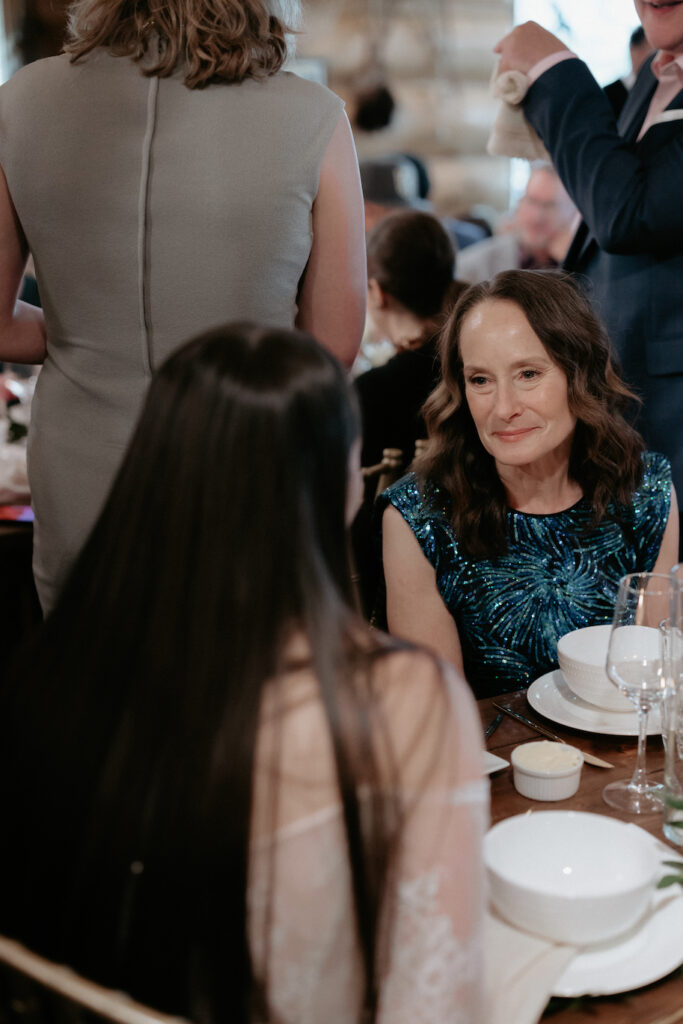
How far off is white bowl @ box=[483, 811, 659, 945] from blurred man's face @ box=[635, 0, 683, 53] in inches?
59.1

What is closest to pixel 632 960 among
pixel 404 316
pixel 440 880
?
pixel 440 880

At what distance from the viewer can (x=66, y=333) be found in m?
1.54

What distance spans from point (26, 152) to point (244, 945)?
1.09 meters

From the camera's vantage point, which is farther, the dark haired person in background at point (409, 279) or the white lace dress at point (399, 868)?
the dark haired person in background at point (409, 279)

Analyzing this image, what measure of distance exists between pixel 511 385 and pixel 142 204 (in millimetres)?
735

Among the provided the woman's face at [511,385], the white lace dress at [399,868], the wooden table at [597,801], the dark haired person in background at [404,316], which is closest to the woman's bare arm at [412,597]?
the woman's face at [511,385]

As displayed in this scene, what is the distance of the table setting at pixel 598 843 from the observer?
3.01ft

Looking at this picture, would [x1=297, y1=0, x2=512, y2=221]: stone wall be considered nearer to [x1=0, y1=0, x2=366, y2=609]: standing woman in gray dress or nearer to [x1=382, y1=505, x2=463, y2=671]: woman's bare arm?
[x1=382, y1=505, x2=463, y2=671]: woman's bare arm

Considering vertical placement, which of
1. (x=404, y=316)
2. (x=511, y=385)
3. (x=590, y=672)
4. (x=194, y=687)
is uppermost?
(x=194, y=687)

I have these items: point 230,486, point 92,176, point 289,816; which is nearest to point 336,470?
point 230,486

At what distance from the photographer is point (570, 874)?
1.03m

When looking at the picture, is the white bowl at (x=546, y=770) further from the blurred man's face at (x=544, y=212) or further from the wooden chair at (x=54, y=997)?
the blurred man's face at (x=544, y=212)

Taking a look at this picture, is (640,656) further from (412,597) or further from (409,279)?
(409,279)

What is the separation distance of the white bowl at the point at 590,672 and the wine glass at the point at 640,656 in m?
0.18
